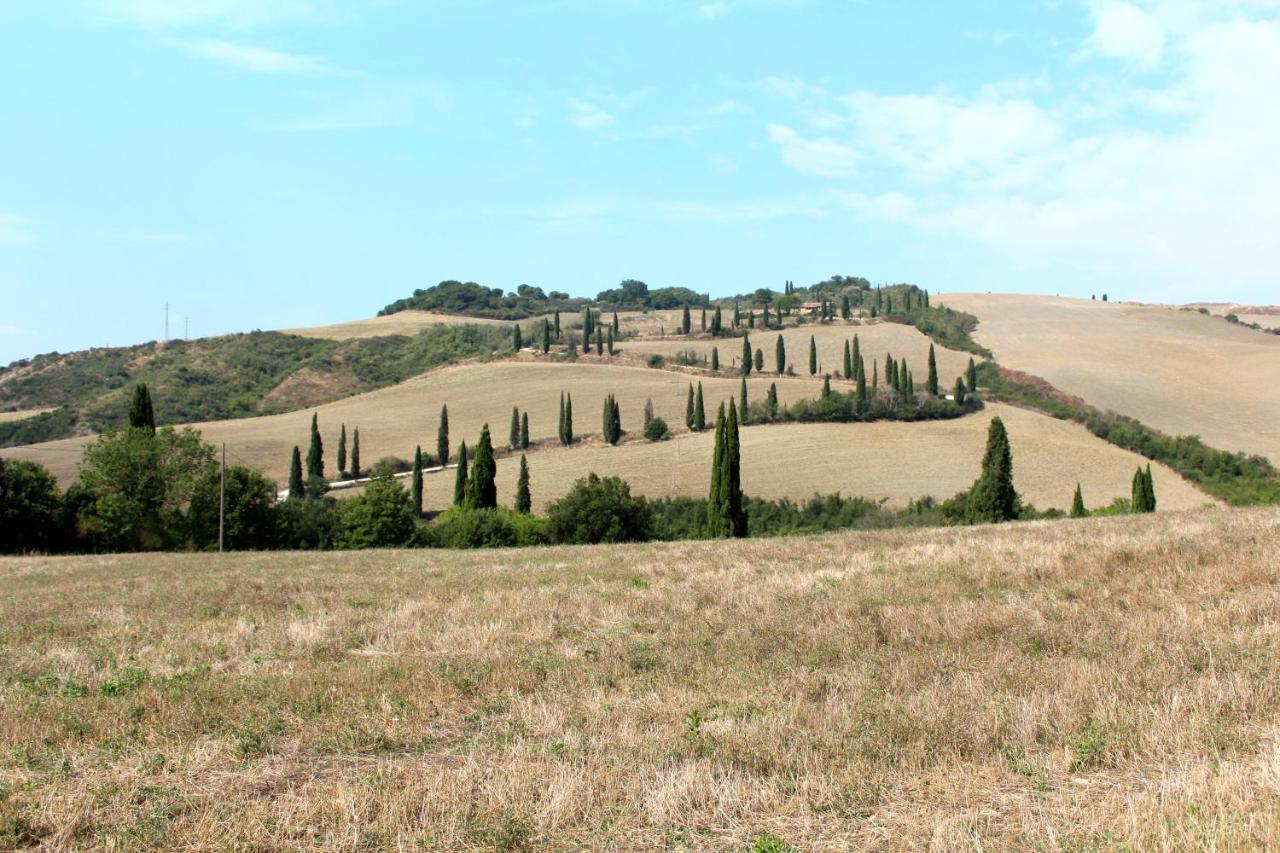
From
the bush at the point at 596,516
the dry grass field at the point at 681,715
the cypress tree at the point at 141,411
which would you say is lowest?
the bush at the point at 596,516

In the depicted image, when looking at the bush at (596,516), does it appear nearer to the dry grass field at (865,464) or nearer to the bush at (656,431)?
the dry grass field at (865,464)

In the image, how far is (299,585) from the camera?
868 inches

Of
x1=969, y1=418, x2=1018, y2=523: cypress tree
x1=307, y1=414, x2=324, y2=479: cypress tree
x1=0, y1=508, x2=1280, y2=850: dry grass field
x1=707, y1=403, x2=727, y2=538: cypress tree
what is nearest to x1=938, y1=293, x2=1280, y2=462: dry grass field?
x1=969, y1=418, x2=1018, y2=523: cypress tree

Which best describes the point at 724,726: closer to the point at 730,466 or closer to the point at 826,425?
the point at 730,466

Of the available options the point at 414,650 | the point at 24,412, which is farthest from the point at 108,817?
the point at 24,412

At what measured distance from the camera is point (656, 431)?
10194 centimetres

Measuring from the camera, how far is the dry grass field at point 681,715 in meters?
6.48

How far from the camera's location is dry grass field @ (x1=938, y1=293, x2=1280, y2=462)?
100 meters

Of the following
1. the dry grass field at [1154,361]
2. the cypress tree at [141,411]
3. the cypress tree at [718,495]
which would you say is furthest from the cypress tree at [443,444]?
the dry grass field at [1154,361]

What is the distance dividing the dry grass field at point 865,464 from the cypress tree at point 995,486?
1233cm

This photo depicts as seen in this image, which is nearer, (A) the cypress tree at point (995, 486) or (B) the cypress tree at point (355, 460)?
(A) the cypress tree at point (995, 486)

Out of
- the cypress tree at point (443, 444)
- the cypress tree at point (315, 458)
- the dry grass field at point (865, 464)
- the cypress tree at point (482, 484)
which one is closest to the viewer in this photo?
the cypress tree at point (482, 484)

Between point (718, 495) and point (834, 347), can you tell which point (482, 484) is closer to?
point (718, 495)

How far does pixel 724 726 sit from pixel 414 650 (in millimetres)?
5963
